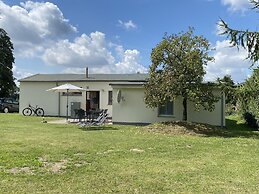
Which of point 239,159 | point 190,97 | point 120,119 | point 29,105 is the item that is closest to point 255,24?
point 239,159

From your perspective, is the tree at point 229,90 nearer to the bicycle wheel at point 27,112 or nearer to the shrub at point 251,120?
the shrub at point 251,120

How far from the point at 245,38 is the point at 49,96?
22268 mm

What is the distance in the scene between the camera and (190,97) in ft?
54.7

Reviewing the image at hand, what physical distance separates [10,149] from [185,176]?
18.6 ft

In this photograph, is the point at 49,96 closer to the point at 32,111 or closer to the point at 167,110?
the point at 32,111

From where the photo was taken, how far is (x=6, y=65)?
44.0 metres

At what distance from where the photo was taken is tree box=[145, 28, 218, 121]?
16.8 metres

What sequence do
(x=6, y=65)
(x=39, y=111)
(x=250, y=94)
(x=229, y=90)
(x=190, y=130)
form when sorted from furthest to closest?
(x=6, y=65), (x=39, y=111), (x=190, y=130), (x=229, y=90), (x=250, y=94)

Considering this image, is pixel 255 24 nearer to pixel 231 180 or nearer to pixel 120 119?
pixel 231 180

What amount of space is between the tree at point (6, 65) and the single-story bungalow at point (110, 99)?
47.5 feet

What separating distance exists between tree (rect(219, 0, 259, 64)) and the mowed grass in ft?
8.98

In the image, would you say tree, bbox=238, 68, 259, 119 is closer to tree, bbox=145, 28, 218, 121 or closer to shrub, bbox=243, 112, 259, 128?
tree, bbox=145, 28, 218, 121

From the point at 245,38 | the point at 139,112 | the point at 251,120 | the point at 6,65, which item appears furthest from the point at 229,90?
the point at 6,65

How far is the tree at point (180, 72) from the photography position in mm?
16766
